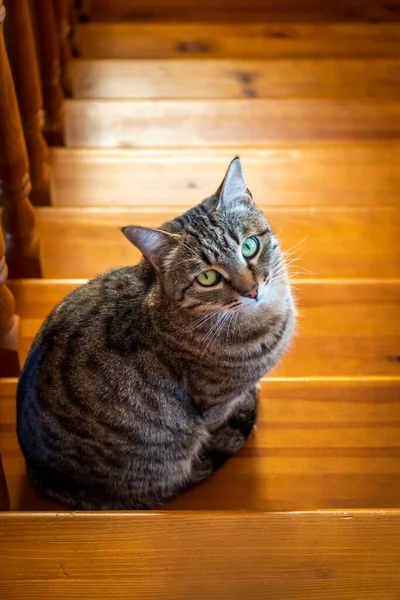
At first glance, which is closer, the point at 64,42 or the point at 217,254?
the point at 217,254

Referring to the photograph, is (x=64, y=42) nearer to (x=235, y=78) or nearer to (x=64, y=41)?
(x=64, y=41)

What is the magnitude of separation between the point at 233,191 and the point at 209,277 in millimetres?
212

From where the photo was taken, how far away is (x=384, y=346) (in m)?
2.02

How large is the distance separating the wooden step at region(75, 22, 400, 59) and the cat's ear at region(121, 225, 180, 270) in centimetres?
200

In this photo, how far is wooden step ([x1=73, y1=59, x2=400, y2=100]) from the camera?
3008 millimetres

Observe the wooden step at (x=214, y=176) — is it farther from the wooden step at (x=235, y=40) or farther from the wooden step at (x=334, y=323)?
the wooden step at (x=235, y=40)

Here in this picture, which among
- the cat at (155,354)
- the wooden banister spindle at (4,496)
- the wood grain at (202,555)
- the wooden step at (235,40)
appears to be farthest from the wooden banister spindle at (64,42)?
the wood grain at (202,555)

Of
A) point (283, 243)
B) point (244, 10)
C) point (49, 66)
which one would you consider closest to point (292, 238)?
point (283, 243)

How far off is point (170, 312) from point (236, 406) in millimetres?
377

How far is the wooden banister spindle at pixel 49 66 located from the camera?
2.38 metres

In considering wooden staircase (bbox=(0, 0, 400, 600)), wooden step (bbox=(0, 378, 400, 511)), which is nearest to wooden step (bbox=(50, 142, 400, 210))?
wooden staircase (bbox=(0, 0, 400, 600))

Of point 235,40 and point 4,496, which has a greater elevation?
point 235,40

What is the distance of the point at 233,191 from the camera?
5.09ft

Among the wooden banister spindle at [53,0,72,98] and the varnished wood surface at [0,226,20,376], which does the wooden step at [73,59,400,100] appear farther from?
the varnished wood surface at [0,226,20,376]
